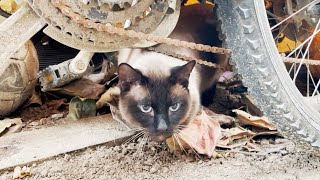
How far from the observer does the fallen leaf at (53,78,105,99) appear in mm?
2200

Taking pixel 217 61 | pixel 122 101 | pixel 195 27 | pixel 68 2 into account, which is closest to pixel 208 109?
pixel 217 61

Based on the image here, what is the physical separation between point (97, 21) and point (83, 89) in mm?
733

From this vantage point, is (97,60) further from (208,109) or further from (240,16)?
(240,16)

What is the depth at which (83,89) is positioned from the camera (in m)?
2.22

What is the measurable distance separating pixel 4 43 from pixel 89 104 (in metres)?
0.79

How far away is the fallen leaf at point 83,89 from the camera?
2.20 metres

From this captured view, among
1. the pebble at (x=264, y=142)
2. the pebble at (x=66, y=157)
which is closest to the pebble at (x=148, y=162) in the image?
the pebble at (x=66, y=157)

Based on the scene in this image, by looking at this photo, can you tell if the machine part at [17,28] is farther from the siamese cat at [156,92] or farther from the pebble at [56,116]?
the pebble at [56,116]

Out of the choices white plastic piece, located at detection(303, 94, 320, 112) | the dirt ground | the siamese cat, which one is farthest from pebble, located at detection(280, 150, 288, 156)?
the siamese cat

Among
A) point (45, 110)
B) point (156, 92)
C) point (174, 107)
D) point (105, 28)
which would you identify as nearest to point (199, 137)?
point (174, 107)

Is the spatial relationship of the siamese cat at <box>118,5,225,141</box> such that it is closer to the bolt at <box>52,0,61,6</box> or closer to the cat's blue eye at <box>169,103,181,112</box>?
the cat's blue eye at <box>169,103,181,112</box>

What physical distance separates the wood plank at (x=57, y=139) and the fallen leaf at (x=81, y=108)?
0.06 meters

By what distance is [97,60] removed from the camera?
8.50 ft

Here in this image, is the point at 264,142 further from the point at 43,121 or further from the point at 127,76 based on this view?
the point at 43,121
